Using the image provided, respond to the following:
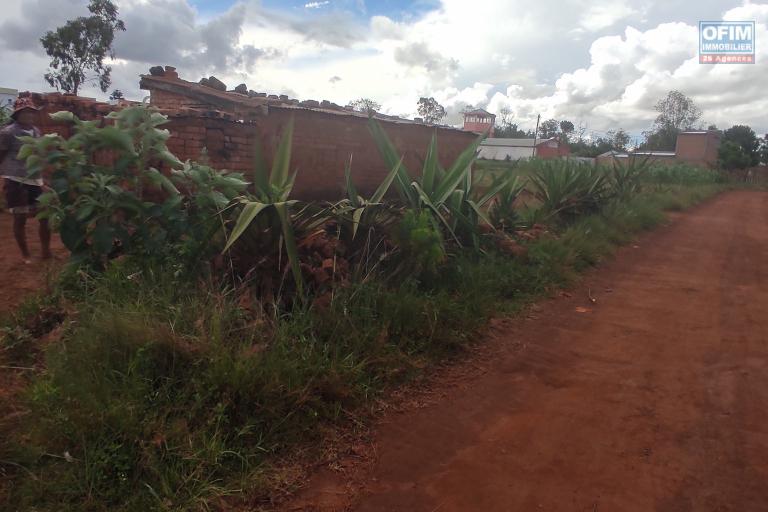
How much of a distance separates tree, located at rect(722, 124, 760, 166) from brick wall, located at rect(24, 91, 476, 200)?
127 ft

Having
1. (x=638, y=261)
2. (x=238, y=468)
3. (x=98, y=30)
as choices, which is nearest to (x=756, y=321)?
(x=638, y=261)

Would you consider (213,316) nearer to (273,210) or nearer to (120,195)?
(273,210)

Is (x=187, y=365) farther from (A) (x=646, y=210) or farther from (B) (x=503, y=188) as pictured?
(A) (x=646, y=210)

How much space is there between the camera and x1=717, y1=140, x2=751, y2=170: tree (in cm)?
3578

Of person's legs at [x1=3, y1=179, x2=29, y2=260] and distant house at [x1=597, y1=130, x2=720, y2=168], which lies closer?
person's legs at [x1=3, y1=179, x2=29, y2=260]

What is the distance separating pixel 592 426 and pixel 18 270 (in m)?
4.76

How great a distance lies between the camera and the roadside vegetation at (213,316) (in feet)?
7.89

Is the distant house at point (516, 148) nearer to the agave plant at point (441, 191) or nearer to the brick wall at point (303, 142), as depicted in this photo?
the brick wall at point (303, 142)

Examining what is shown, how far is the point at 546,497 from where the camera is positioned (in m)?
2.41

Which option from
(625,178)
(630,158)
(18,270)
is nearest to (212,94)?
(18,270)

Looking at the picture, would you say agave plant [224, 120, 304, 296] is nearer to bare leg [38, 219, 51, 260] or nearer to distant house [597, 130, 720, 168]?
bare leg [38, 219, 51, 260]

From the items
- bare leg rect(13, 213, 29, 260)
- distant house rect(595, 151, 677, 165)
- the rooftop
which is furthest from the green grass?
distant house rect(595, 151, 677, 165)

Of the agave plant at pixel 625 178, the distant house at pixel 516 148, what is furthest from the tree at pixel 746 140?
the agave plant at pixel 625 178

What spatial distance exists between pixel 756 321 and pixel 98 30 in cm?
2488
